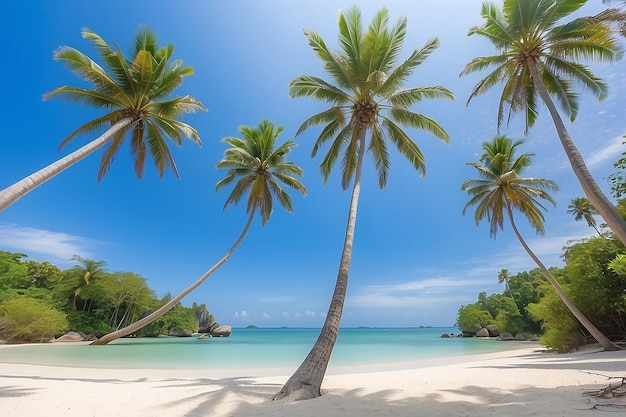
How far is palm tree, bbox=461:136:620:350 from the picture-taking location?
58.5 ft

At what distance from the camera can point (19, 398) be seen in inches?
251

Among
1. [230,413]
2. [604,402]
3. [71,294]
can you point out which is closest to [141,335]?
[71,294]

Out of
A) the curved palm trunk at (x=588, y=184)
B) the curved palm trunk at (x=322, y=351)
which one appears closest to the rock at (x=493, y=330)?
the curved palm trunk at (x=588, y=184)

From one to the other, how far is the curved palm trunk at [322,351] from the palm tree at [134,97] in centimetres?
842

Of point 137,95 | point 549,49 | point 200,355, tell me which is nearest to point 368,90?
point 549,49

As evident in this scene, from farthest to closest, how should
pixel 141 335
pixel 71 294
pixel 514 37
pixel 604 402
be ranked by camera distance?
pixel 141 335 → pixel 71 294 → pixel 514 37 → pixel 604 402

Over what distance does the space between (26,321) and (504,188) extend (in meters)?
40.2

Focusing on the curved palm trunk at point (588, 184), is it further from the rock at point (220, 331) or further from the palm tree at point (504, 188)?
the rock at point (220, 331)

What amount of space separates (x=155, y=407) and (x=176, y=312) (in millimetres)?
48707

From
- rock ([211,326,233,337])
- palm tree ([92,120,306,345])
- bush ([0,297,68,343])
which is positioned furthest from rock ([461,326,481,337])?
bush ([0,297,68,343])

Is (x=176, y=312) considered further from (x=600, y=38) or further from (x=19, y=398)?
(x=600, y=38)

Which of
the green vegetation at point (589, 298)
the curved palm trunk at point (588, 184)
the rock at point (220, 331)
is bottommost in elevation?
the rock at point (220, 331)

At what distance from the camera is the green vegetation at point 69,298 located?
2856cm

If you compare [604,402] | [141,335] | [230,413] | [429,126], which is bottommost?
[141,335]
